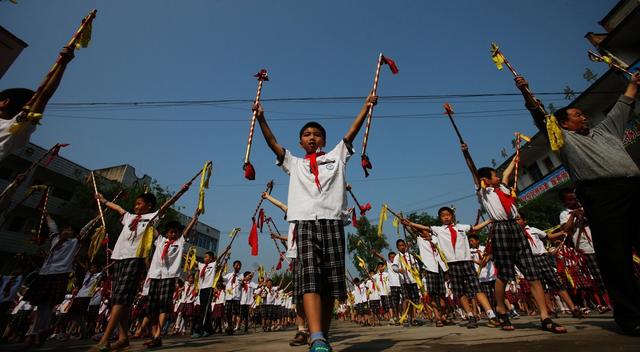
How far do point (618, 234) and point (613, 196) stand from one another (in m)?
0.38

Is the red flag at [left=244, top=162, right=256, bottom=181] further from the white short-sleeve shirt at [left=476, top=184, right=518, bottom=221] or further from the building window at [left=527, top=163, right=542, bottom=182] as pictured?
Answer: the building window at [left=527, top=163, right=542, bottom=182]

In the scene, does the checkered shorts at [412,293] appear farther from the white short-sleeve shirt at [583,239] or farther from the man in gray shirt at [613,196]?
the man in gray shirt at [613,196]

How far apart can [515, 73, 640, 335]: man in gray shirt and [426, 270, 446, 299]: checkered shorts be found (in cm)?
538

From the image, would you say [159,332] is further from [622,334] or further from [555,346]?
[622,334]

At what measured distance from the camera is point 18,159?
1989cm

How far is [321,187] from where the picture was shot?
9.97 ft

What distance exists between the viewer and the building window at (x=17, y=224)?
69.0 ft

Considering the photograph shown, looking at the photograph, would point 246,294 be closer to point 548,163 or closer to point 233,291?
point 233,291

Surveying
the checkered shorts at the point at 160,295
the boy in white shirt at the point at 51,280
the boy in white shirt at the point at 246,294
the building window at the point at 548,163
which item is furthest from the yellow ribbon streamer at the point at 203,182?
the building window at the point at 548,163

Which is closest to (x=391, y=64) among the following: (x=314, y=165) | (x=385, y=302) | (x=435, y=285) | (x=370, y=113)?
(x=370, y=113)

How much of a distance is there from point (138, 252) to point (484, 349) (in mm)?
4673

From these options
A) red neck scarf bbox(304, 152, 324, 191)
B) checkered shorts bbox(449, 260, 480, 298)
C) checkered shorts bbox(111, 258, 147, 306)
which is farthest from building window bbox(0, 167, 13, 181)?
checkered shorts bbox(449, 260, 480, 298)

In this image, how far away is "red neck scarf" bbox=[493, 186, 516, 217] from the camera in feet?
15.0

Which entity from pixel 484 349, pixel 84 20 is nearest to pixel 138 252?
pixel 84 20
